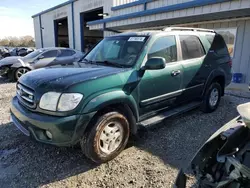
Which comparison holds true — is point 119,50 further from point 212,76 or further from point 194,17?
point 194,17

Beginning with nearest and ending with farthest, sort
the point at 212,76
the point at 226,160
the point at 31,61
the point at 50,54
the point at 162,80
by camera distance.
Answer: the point at 226,160, the point at 162,80, the point at 212,76, the point at 31,61, the point at 50,54

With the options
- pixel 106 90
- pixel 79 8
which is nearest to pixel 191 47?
pixel 106 90

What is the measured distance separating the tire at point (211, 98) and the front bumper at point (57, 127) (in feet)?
10.3

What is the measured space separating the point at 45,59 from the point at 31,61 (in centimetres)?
63

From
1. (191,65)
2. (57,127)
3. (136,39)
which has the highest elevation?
(136,39)

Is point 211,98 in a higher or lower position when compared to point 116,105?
lower

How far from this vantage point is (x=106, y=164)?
10.1ft

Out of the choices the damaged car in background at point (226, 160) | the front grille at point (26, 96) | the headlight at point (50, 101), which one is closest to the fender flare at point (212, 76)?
the damaged car in background at point (226, 160)

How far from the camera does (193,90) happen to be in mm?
4398

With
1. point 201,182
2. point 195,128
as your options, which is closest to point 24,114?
point 201,182

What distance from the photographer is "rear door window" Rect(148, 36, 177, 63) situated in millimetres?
3604

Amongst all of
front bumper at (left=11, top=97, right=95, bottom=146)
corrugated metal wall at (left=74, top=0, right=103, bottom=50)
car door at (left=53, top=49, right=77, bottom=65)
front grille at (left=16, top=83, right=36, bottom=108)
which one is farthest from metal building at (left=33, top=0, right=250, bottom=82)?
front grille at (left=16, top=83, right=36, bottom=108)

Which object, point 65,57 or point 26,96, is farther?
point 65,57

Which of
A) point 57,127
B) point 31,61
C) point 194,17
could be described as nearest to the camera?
point 57,127
